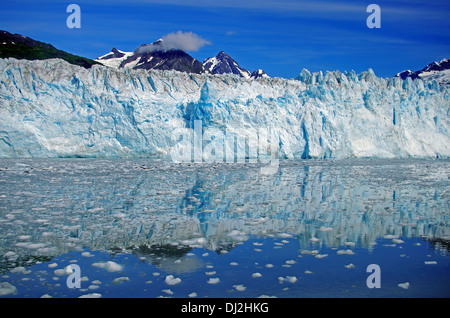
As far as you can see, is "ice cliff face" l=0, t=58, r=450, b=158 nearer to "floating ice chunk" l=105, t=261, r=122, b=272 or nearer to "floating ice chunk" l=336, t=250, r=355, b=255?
"floating ice chunk" l=336, t=250, r=355, b=255

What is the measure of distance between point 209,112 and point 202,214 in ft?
53.6

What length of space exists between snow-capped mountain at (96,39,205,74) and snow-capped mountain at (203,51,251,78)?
29.5ft

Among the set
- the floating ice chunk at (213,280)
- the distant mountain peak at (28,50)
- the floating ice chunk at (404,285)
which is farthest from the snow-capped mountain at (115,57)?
the floating ice chunk at (404,285)

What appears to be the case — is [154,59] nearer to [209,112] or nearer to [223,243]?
[209,112]

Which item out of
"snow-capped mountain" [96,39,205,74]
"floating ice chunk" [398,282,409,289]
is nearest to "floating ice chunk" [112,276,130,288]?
"floating ice chunk" [398,282,409,289]

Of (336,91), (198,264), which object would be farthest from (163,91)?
(198,264)

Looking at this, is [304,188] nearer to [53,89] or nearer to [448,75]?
[53,89]

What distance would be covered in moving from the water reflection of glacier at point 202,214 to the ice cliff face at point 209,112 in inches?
477

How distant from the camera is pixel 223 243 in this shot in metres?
4.99

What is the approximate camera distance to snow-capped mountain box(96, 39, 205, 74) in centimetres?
7338

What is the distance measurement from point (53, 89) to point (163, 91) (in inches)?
274

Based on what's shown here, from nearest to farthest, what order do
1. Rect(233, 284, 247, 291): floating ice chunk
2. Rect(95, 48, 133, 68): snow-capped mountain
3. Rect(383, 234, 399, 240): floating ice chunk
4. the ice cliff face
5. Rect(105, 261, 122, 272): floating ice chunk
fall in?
Rect(233, 284, 247, 291): floating ice chunk → Rect(105, 261, 122, 272): floating ice chunk → Rect(383, 234, 399, 240): floating ice chunk → the ice cliff face → Rect(95, 48, 133, 68): snow-capped mountain

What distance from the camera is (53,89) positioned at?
74.0ft

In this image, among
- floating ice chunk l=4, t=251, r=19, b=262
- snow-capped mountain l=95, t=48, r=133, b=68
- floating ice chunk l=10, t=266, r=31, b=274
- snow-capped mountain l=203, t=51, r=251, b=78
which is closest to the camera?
floating ice chunk l=10, t=266, r=31, b=274
